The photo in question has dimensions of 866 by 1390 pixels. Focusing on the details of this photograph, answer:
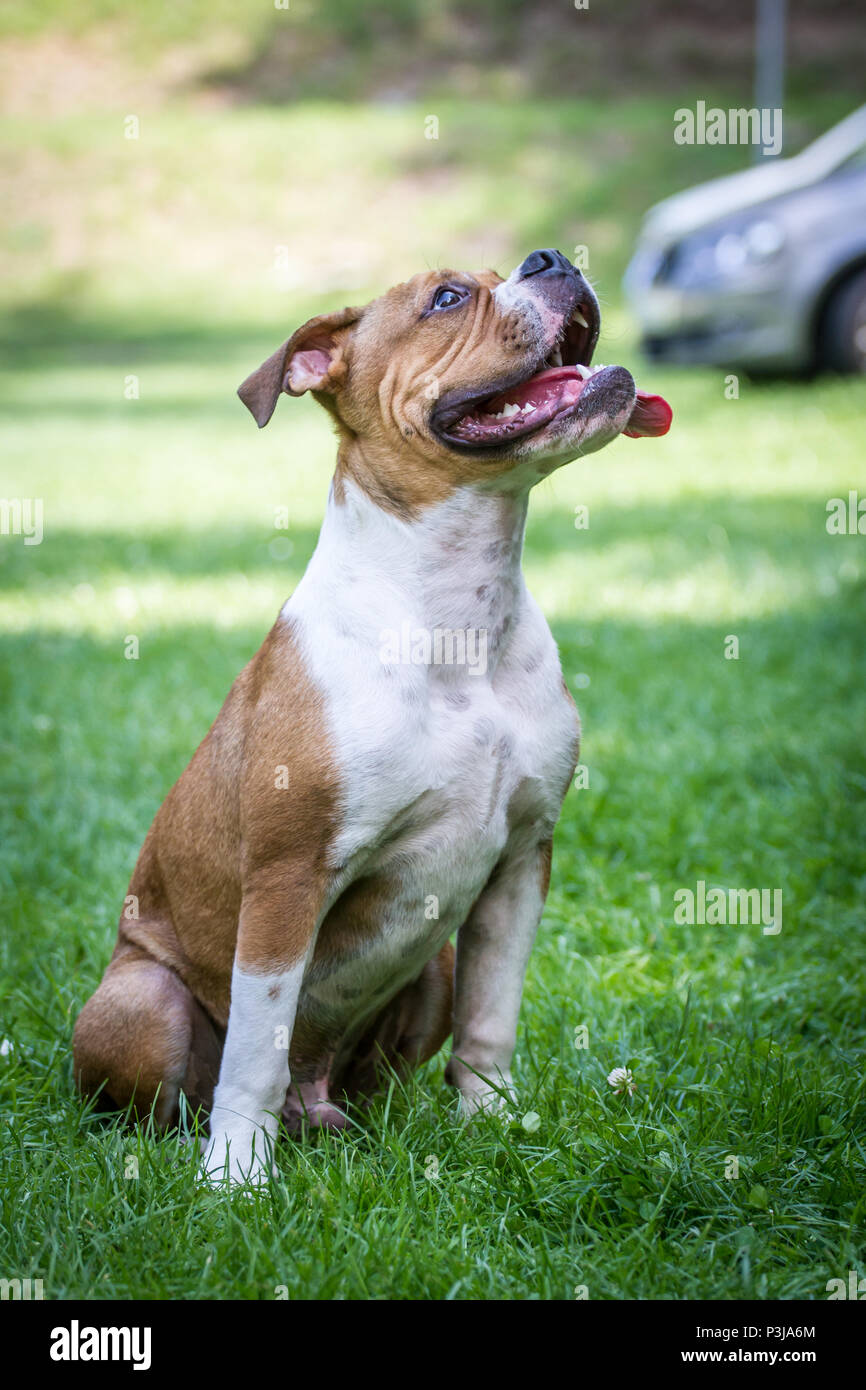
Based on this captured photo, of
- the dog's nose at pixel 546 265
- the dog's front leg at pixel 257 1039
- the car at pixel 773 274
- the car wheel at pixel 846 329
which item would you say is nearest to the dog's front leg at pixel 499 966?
the dog's front leg at pixel 257 1039

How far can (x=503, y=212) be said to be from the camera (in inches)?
926

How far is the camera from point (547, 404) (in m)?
2.84

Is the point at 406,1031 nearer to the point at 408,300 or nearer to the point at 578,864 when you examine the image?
the point at 578,864

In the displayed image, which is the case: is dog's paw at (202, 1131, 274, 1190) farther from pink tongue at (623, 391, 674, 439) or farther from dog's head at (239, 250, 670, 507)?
pink tongue at (623, 391, 674, 439)

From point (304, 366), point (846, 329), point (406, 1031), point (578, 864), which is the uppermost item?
point (846, 329)

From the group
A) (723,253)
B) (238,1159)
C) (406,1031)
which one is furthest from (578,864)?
(723,253)

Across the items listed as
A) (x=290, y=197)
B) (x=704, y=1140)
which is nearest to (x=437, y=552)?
(x=704, y=1140)

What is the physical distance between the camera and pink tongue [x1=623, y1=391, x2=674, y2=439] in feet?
9.95

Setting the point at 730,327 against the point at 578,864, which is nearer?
the point at 578,864

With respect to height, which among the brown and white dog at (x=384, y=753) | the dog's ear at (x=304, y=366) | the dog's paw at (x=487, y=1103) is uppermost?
the dog's ear at (x=304, y=366)

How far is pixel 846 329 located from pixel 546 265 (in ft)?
29.2

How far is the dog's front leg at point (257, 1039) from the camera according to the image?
9.03 feet

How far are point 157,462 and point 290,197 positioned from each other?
15196 millimetres

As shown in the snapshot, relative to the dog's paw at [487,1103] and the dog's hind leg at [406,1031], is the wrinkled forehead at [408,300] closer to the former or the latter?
the dog's hind leg at [406,1031]
